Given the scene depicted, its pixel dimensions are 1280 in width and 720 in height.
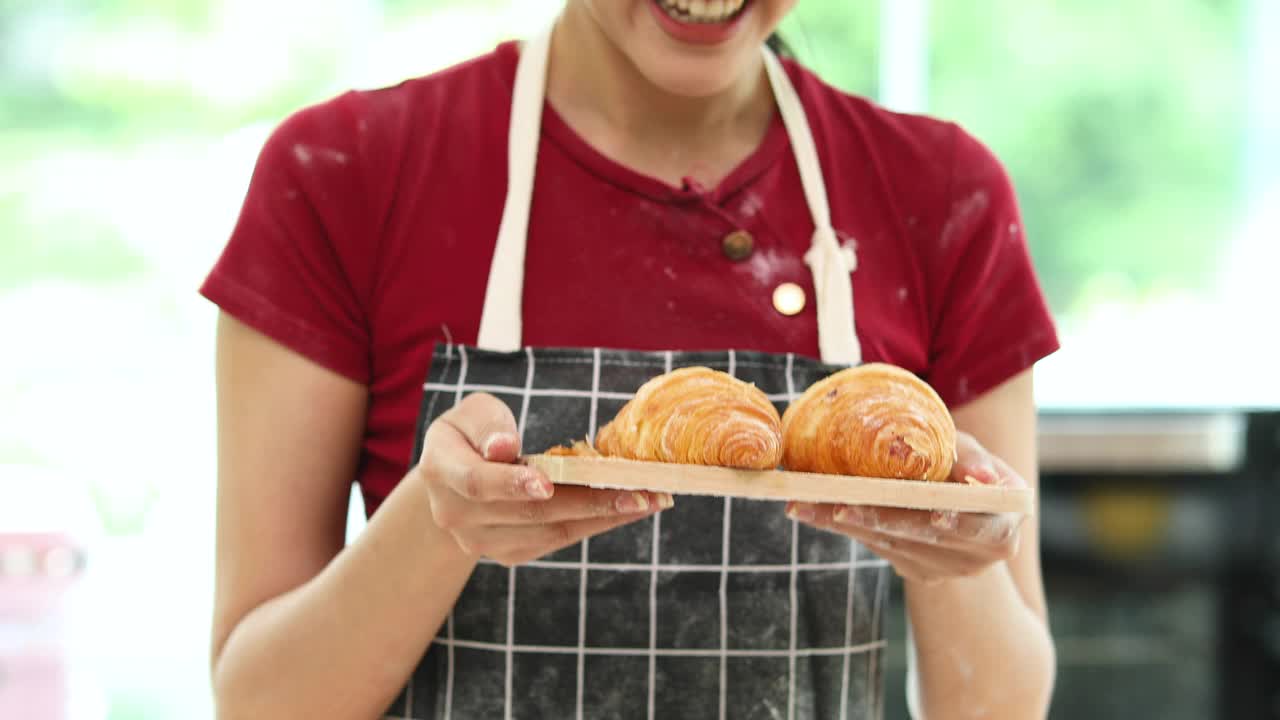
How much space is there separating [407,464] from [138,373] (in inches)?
91.9

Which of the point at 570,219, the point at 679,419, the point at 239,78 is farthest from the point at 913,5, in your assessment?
the point at 679,419

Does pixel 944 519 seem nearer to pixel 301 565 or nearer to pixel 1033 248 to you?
pixel 301 565

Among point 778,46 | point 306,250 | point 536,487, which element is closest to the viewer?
point 536,487

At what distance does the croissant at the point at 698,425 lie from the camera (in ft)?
2.98

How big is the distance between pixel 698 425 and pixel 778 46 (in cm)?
60

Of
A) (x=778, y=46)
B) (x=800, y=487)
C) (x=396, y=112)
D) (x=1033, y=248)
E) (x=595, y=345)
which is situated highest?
(x=1033, y=248)

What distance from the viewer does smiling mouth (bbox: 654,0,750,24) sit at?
1.04 metres

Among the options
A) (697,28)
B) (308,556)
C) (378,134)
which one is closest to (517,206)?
(378,134)

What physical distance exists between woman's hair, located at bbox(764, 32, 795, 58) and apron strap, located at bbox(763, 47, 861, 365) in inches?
3.4

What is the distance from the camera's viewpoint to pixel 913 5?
356 centimetres

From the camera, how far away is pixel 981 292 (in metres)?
1.24

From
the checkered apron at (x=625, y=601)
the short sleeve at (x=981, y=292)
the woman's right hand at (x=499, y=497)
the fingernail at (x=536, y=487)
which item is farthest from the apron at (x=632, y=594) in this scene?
the fingernail at (x=536, y=487)

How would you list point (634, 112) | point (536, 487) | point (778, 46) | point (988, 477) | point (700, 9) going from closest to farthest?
point (536, 487) < point (988, 477) < point (700, 9) < point (634, 112) < point (778, 46)

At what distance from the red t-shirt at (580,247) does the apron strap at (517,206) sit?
0.05 ft
